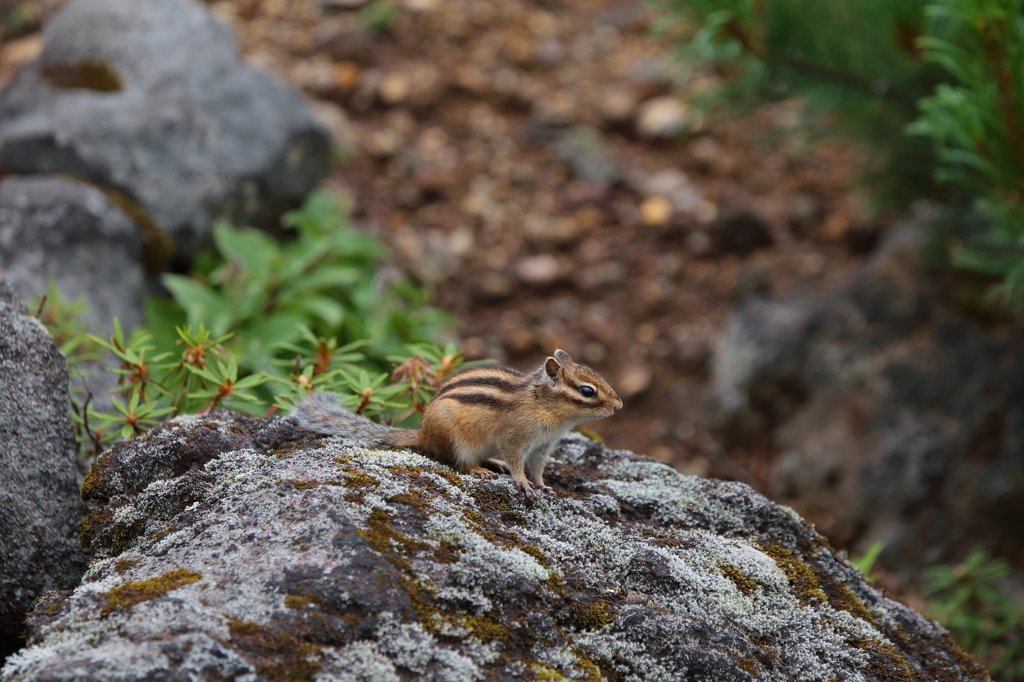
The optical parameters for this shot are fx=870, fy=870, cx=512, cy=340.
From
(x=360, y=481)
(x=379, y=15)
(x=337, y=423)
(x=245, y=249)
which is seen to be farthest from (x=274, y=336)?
(x=379, y=15)

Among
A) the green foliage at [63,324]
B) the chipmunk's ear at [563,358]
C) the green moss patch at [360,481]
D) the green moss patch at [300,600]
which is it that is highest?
the green moss patch at [360,481]

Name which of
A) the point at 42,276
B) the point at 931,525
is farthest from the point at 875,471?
the point at 42,276

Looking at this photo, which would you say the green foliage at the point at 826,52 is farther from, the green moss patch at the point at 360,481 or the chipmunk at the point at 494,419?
the green moss patch at the point at 360,481

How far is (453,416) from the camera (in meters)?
3.13

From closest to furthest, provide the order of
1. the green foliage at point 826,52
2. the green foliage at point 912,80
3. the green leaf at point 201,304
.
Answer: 1. the green foliage at point 912,80
2. the green foliage at point 826,52
3. the green leaf at point 201,304

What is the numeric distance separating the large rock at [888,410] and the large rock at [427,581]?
2619 mm

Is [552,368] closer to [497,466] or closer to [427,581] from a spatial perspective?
[497,466]

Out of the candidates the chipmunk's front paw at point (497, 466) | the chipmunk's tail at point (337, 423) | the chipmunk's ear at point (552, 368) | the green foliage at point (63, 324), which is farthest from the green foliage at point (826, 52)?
the green foliage at point (63, 324)

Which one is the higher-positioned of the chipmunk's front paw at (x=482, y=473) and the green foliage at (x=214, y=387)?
the green foliage at (x=214, y=387)

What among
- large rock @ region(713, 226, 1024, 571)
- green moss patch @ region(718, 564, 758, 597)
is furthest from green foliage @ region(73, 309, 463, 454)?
large rock @ region(713, 226, 1024, 571)

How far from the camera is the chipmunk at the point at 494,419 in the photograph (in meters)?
3.15

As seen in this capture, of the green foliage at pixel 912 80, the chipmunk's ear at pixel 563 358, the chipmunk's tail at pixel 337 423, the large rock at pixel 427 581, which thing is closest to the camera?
the large rock at pixel 427 581

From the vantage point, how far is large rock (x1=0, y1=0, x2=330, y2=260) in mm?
5746

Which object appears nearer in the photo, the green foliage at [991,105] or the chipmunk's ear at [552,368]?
the chipmunk's ear at [552,368]
